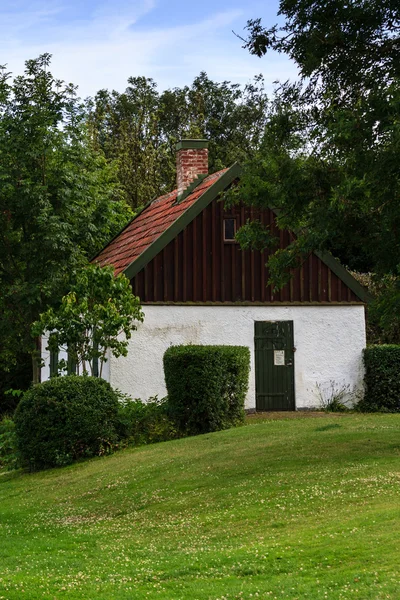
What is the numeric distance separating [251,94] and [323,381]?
107 ft

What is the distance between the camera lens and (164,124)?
53906 mm

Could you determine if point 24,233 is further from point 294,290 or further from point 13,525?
point 13,525

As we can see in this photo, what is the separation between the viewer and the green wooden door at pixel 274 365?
24.1 metres

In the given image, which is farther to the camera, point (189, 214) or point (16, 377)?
point (16, 377)

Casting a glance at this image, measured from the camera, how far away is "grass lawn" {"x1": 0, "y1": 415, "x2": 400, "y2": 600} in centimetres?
833

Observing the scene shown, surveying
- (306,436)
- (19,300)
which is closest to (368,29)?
(306,436)

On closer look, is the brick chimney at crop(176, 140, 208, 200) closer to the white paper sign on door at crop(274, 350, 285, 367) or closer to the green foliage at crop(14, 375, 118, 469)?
the white paper sign on door at crop(274, 350, 285, 367)

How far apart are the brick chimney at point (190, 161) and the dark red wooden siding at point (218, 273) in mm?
2578

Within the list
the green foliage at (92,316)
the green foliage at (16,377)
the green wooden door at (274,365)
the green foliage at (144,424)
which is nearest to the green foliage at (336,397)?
the green wooden door at (274,365)

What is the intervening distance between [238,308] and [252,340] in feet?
2.97

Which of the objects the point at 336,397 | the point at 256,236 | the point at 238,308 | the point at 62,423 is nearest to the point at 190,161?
the point at 238,308

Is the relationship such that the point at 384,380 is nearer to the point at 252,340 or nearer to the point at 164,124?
the point at 252,340

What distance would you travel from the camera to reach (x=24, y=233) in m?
26.4

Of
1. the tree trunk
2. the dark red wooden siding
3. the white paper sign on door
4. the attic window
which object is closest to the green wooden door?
the white paper sign on door
